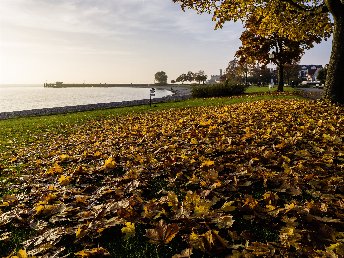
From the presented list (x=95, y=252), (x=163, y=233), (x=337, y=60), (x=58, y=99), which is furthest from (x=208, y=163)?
(x=58, y=99)

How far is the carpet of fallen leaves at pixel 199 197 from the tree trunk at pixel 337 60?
224 inches

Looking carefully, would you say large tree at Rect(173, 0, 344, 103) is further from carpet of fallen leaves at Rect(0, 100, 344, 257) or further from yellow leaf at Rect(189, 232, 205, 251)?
yellow leaf at Rect(189, 232, 205, 251)

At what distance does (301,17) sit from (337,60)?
179 inches

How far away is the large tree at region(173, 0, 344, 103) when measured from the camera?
1145 centimetres

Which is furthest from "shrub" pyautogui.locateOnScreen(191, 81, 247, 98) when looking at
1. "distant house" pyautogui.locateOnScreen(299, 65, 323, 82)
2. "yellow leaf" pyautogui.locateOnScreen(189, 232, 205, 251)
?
"distant house" pyautogui.locateOnScreen(299, 65, 323, 82)

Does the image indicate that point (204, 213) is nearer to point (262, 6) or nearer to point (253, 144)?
point (253, 144)

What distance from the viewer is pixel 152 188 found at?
407 cm

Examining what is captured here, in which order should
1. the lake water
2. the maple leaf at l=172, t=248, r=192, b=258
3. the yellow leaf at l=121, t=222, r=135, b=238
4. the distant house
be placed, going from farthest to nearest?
the distant house → the lake water → the yellow leaf at l=121, t=222, r=135, b=238 → the maple leaf at l=172, t=248, r=192, b=258

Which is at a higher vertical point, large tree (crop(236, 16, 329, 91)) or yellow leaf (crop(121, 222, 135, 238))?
large tree (crop(236, 16, 329, 91))

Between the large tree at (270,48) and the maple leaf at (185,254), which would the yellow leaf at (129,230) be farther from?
the large tree at (270,48)

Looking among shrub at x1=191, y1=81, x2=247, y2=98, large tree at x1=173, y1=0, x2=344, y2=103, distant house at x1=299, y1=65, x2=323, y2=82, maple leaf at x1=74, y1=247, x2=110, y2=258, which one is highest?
distant house at x1=299, y1=65, x2=323, y2=82

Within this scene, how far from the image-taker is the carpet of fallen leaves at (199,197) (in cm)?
258

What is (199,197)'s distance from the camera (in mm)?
3299

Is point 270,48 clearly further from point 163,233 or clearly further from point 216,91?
point 163,233
